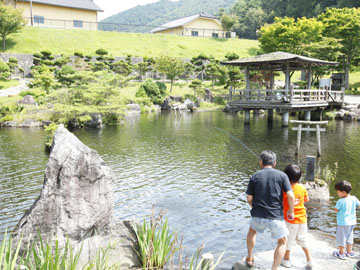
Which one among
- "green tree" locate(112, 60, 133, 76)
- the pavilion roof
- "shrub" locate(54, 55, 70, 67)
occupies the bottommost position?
the pavilion roof

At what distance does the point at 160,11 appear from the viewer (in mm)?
156250

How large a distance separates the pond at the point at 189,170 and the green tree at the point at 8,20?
109 feet

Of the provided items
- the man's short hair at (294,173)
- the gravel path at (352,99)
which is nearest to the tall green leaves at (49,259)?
the man's short hair at (294,173)

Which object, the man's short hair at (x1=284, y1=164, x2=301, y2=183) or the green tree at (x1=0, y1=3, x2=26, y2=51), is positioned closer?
the man's short hair at (x1=284, y1=164, x2=301, y2=183)

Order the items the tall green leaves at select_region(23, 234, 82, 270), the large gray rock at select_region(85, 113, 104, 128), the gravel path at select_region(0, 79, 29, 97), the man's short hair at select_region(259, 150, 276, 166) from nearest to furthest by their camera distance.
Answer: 1. the tall green leaves at select_region(23, 234, 82, 270)
2. the man's short hair at select_region(259, 150, 276, 166)
3. the large gray rock at select_region(85, 113, 104, 128)
4. the gravel path at select_region(0, 79, 29, 97)

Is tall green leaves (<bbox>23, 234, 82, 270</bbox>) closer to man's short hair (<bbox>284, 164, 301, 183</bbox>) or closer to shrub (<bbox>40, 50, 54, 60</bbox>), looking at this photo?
man's short hair (<bbox>284, 164, 301, 183</bbox>)

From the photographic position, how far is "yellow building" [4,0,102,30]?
63.9 meters

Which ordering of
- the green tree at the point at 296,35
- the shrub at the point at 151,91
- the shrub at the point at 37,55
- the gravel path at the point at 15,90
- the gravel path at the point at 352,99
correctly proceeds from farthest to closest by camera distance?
the shrub at the point at 37,55, the shrub at the point at 151,91, the green tree at the point at 296,35, the gravel path at the point at 15,90, the gravel path at the point at 352,99

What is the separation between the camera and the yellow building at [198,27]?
78.9 meters

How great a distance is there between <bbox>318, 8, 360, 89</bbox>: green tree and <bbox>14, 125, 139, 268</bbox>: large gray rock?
39.9 m

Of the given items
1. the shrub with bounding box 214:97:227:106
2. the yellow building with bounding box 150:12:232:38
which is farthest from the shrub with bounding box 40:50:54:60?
the yellow building with bounding box 150:12:232:38

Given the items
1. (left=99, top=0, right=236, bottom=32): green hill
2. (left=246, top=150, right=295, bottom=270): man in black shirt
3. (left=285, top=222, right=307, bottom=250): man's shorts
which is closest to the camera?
(left=246, top=150, right=295, bottom=270): man in black shirt

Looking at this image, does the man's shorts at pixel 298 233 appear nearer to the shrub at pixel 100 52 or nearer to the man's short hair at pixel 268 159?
the man's short hair at pixel 268 159

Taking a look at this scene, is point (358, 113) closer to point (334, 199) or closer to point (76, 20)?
point (334, 199)
